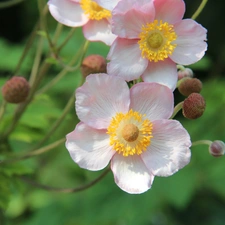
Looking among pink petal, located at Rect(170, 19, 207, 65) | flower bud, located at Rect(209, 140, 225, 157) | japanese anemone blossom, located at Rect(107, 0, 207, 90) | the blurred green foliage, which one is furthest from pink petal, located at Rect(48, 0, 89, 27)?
the blurred green foliage

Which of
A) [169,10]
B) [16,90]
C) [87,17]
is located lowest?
[16,90]

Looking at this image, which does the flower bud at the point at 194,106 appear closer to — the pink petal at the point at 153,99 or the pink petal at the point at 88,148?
the pink petal at the point at 153,99

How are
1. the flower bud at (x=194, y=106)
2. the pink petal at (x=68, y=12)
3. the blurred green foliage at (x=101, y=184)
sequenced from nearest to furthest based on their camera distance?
the flower bud at (x=194, y=106), the pink petal at (x=68, y=12), the blurred green foliage at (x=101, y=184)

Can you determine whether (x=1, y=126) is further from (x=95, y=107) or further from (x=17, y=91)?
(x=95, y=107)

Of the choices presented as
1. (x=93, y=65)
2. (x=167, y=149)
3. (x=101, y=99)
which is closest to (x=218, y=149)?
(x=167, y=149)

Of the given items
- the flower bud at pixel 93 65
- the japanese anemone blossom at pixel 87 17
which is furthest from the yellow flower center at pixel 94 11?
the flower bud at pixel 93 65

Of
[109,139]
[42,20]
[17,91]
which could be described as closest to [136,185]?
[109,139]

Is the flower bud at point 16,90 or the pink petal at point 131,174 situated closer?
the pink petal at point 131,174

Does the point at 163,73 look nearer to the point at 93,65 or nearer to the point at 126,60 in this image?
the point at 126,60
